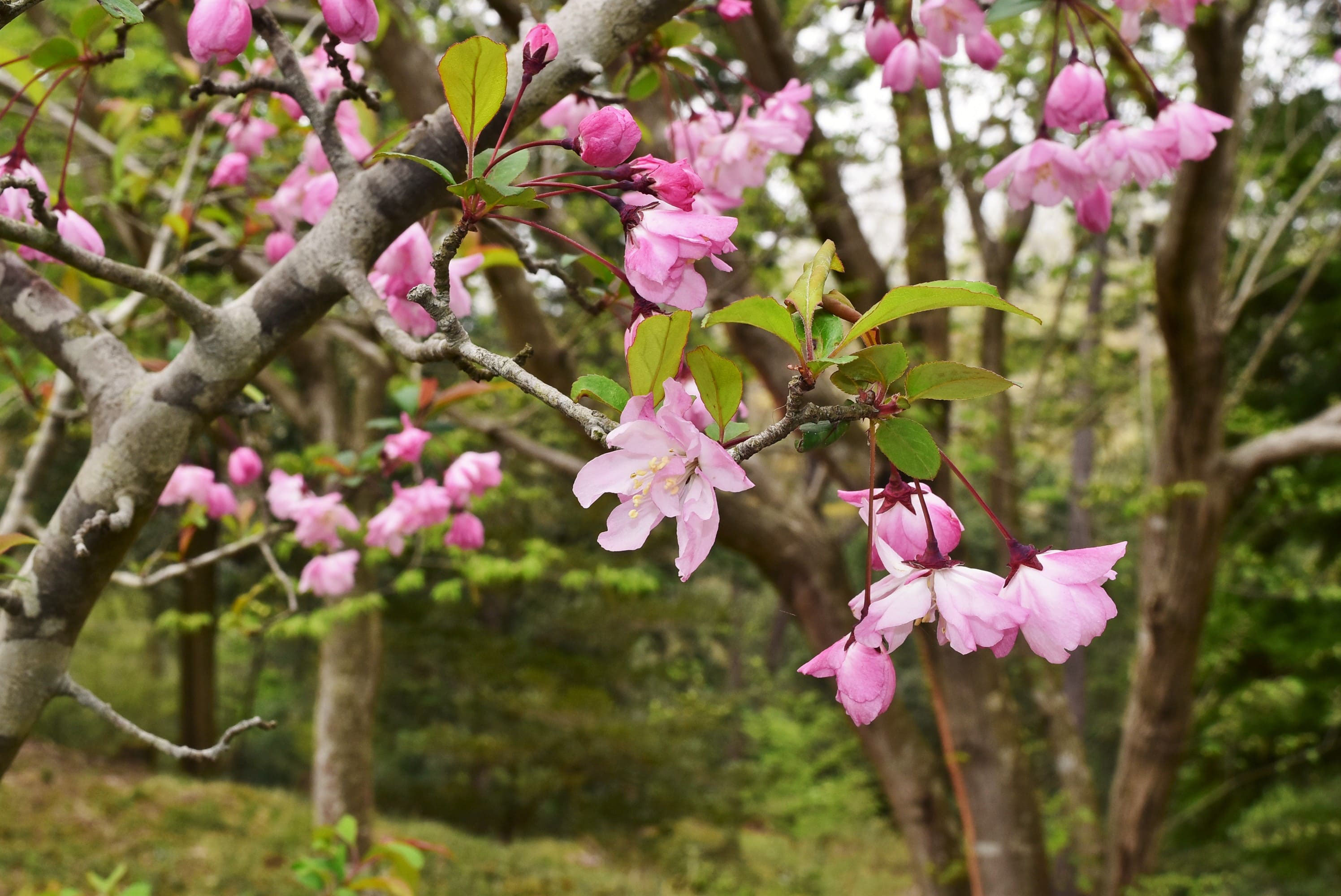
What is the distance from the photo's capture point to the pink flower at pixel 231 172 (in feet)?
5.85

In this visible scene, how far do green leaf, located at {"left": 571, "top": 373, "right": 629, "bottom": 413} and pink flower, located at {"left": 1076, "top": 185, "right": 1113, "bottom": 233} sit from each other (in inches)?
29.5

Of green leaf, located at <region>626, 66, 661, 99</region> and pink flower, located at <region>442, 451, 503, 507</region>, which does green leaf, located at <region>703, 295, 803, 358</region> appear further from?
pink flower, located at <region>442, 451, 503, 507</region>

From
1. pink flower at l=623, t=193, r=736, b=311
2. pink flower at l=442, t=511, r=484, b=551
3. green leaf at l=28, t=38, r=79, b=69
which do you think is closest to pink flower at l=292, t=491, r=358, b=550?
pink flower at l=442, t=511, r=484, b=551

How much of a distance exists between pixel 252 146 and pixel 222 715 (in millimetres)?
11709

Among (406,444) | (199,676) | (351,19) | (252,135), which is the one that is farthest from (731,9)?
(199,676)

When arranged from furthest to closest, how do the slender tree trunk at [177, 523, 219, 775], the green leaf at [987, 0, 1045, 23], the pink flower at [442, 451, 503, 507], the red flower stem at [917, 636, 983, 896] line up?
the slender tree trunk at [177, 523, 219, 775] → the red flower stem at [917, 636, 983, 896] → the pink flower at [442, 451, 503, 507] → the green leaf at [987, 0, 1045, 23]

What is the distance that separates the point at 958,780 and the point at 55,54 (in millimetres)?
3484

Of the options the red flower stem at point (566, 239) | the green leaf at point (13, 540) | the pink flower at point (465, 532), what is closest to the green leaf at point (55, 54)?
the green leaf at point (13, 540)

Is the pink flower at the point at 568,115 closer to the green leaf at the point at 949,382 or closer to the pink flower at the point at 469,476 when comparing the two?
the pink flower at the point at 469,476

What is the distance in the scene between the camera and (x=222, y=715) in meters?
11.7

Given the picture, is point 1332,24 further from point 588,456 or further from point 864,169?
point 588,456

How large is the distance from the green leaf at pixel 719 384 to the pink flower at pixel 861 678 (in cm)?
18

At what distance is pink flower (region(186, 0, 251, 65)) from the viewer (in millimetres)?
771

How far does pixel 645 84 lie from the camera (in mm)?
1140
